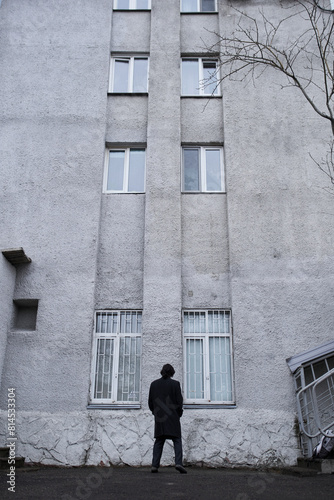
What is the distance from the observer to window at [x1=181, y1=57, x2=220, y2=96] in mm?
12094

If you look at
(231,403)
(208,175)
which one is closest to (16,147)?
(208,175)

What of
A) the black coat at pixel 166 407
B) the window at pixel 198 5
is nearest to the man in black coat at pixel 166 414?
the black coat at pixel 166 407

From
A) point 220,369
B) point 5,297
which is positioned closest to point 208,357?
point 220,369

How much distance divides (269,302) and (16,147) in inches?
264

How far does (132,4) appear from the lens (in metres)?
13.1

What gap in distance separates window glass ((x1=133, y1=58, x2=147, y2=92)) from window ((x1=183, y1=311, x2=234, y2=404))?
590 cm

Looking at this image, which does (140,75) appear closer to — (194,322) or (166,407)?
(194,322)

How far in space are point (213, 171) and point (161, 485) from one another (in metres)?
7.18

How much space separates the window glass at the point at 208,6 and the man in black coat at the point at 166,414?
10.1 metres

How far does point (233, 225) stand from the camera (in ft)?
34.0

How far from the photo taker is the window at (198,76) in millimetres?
12094

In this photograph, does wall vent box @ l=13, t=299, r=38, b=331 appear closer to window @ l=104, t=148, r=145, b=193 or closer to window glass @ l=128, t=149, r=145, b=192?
window @ l=104, t=148, r=145, b=193

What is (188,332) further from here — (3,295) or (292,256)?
(3,295)

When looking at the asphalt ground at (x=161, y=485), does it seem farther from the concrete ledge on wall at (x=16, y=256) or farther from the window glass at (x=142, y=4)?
the window glass at (x=142, y=4)
